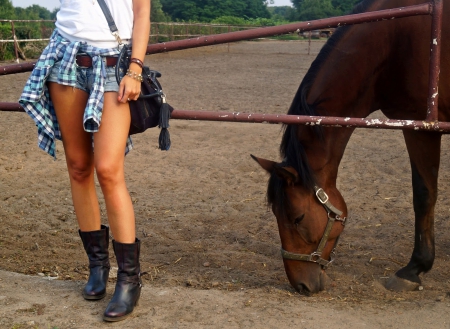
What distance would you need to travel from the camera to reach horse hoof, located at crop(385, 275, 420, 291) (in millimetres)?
3105

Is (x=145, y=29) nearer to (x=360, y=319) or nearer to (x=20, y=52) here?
(x=360, y=319)

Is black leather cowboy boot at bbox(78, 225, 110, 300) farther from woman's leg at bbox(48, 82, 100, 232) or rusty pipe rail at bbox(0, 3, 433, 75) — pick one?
rusty pipe rail at bbox(0, 3, 433, 75)

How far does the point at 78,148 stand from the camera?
2.49 metres

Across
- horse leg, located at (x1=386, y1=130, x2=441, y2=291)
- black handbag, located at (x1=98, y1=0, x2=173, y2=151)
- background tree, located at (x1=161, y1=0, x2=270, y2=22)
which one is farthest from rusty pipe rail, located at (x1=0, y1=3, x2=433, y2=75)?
background tree, located at (x1=161, y1=0, x2=270, y2=22)

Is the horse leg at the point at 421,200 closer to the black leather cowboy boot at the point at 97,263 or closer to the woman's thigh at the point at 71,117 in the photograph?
the black leather cowboy boot at the point at 97,263

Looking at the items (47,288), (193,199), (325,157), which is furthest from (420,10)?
(193,199)

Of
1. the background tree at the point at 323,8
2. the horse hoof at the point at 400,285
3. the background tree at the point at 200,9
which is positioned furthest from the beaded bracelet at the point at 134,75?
the background tree at the point at 200,9

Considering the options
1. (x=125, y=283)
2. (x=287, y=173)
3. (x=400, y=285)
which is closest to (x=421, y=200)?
(x=400, y=285)

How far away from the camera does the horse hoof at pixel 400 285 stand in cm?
311

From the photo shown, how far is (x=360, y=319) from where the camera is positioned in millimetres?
2518

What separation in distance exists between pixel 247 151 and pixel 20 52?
13373 mm

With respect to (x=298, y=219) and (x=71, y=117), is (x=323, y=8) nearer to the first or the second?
(x=298, y=219)

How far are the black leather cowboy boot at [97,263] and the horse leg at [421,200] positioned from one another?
62.7 inches

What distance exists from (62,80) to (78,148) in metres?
0.31
